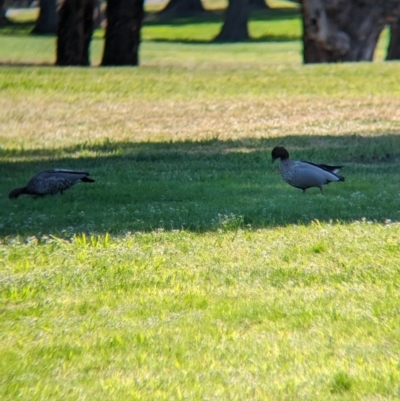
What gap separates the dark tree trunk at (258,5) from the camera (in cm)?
7269

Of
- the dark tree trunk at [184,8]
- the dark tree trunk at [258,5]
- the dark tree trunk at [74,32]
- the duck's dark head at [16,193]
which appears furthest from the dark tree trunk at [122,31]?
the dark tree trunk at [258,5]

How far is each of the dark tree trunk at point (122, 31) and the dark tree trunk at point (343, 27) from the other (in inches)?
195

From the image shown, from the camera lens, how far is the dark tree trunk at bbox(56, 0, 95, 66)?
2792 centimetres

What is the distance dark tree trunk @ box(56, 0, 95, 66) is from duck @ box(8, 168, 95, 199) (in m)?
16.2

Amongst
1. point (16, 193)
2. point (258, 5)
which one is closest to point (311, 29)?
point (16, 193)

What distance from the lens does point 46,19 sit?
58.7 meters

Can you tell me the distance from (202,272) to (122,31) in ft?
71.0

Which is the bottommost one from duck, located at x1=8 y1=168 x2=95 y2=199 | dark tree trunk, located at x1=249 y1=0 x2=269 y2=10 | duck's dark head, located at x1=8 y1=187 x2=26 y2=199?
dark tree trunk, located at x1=249 y1=0 x2=269 y2=10

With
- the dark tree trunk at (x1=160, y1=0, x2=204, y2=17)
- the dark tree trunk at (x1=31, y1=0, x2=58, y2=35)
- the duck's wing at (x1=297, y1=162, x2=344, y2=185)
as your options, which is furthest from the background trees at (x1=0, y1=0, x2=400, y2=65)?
the dark tree trunk at (x1=160, y1=0, x2=204, y2=17)

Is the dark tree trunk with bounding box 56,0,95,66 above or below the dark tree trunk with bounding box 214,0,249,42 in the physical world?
above

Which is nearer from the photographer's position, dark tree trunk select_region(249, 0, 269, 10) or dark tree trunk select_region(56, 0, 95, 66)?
dark tree trunk select_region(56, 0, 95, 66)

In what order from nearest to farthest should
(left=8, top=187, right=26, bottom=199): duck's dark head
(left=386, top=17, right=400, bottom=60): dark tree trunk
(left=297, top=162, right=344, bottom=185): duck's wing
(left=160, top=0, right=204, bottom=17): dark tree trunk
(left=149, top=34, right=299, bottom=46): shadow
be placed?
(left=297, top=162, right=344, bottom=185): duck's wing, (left=8, top=187, right=26, bottom=199): duck's dark head, (left=386, top=17, right=400, bottom=60): dark tree trunk, (left=149, top=34, right=299, bottom=46): shadow, (left=160, top=0, right=204, bottom=17): dark tree trunk

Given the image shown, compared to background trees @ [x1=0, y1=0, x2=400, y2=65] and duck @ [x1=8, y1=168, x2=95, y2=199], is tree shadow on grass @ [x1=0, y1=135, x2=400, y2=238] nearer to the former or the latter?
duck @ [x1=8, y1=168, x2=95, y2=199]

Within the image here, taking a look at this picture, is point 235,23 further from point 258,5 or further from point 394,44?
point 394,44
